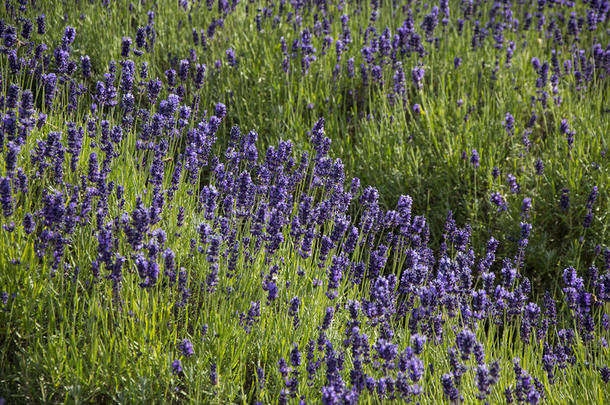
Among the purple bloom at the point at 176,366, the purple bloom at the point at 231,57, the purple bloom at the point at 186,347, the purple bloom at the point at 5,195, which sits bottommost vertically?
the purple bloom at the point at 176,366

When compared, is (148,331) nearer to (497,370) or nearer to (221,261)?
(221,261)

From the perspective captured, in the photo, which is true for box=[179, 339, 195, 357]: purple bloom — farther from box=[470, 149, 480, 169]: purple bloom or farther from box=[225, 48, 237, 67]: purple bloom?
box=[225, 48, 237, 67]: purple bloom

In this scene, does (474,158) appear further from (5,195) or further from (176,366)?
(5,195)

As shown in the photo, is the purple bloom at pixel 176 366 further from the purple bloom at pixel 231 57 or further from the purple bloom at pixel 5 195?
the purple bloom at pixel 231 57

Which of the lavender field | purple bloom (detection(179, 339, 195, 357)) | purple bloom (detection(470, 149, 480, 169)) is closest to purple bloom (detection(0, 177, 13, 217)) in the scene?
the lavender field

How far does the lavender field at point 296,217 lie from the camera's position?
93.8 inches

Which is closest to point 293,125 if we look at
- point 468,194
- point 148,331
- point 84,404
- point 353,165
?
point 353,165

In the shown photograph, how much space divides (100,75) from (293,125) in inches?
58.9

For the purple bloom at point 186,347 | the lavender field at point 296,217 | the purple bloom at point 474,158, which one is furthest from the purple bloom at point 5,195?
the purple bloom at point 474,158

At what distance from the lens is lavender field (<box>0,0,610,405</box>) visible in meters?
2.38

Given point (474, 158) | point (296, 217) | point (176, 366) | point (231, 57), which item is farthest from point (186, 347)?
point (231, 57)

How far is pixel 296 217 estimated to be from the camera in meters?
2.90

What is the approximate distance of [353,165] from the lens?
14.5 ft

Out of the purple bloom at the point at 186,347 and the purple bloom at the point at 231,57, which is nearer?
the purple bloom at the point at 186,347
